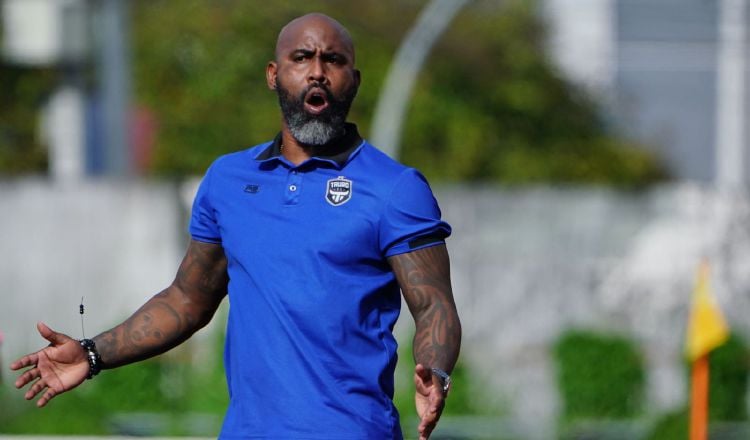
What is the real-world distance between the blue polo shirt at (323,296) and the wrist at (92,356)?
43 cm

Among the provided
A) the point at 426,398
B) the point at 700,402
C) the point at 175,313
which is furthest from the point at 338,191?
the point at 700,402

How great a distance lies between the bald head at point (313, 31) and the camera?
3967 millimetres

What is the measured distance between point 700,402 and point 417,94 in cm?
1858

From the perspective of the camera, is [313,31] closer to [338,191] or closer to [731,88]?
[338,191]

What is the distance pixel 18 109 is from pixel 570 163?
9.86 meters

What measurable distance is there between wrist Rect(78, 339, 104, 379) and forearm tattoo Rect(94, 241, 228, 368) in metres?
0.01

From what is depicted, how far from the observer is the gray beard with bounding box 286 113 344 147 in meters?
3.95

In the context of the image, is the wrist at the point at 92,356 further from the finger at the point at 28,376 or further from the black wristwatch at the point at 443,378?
the black wristwatch at the point at 443,378

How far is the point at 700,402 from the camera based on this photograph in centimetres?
967

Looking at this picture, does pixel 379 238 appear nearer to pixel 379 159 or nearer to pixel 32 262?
pixel 379 159

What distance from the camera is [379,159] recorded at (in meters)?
3.93

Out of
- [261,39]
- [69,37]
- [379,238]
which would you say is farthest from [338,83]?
[261,39]

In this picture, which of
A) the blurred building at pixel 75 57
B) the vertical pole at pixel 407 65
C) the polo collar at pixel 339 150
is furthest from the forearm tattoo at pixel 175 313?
the vertical pole at pixel 407 65

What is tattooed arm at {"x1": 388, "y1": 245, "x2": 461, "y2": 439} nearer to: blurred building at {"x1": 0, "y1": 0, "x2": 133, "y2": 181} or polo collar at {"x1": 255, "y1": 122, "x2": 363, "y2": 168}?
polo collar at {"x1": 255, "y1": 122, "x2": 363, "y2": 168}
